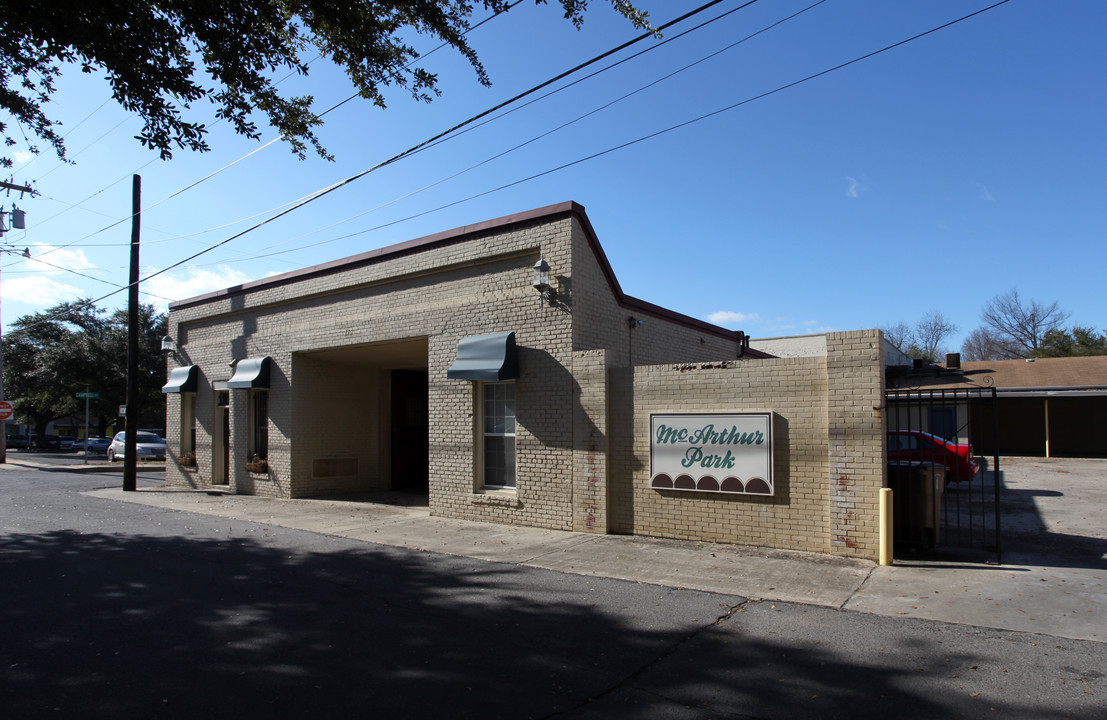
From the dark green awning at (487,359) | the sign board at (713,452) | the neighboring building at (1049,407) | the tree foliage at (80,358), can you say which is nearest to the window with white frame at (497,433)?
the dark green awning at (487,359)

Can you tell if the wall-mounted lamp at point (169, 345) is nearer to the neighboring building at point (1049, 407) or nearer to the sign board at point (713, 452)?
the sign board at point (713, 452)

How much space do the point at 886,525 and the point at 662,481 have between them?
3021 mm

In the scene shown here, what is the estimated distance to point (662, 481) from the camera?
9.83 metres

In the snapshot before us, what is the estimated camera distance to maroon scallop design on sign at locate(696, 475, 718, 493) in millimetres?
9344

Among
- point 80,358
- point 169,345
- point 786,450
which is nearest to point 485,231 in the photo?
point 786,450

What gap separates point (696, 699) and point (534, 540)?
571cm

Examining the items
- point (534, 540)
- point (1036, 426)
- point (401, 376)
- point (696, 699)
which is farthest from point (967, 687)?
point (1036, 426)

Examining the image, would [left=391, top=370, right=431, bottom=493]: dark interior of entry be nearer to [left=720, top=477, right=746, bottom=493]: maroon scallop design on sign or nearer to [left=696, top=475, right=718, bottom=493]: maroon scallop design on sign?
[left=696, top=475, right=718, bottom=493]: maroon scallop design on sign

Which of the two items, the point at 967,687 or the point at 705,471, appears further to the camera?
the point at 705,471

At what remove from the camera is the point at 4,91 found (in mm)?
8789

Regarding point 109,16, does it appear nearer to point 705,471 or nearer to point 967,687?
point 705,471

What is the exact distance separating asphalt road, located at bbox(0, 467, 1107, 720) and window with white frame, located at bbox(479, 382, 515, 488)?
12.0 feet

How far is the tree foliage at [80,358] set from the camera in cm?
3944

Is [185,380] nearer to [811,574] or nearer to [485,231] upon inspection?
[485,231]
